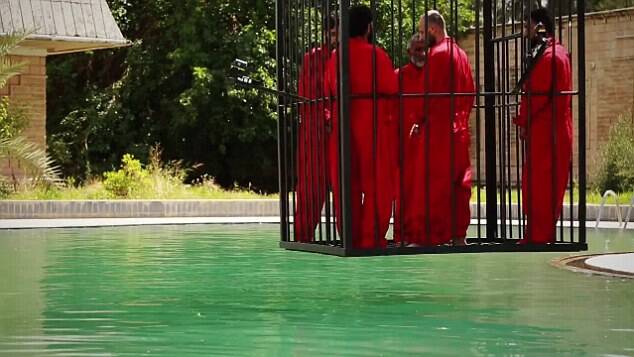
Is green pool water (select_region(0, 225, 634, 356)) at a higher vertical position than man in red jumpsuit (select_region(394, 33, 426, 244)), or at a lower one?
lower

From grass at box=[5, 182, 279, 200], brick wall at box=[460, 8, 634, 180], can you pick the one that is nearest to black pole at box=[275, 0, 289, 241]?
grass at box=[5, 182, 279, 200]

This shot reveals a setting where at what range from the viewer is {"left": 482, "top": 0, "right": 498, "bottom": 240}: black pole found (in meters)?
10.2

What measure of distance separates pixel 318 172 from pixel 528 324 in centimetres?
160

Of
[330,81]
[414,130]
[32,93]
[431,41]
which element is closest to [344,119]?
[330,81]

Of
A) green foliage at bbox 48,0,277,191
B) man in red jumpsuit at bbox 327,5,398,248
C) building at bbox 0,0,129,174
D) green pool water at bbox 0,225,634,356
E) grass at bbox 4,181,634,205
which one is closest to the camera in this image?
green pool water at bbox 0,225,634,356

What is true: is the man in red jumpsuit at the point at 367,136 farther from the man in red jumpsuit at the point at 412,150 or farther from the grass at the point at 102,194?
the grass at the point at 102,194

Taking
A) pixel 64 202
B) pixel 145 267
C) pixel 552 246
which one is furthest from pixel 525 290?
pixel 64 202

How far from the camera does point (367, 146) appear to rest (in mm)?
9102

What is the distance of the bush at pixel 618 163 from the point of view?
26.2 meters

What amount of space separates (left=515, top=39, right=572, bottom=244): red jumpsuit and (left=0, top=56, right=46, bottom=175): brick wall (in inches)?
777

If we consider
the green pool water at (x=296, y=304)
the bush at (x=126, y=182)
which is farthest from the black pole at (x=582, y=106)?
the bush at (x=126, y=182)

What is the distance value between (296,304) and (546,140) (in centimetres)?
227

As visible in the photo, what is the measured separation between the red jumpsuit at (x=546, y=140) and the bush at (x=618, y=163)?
1668 cm

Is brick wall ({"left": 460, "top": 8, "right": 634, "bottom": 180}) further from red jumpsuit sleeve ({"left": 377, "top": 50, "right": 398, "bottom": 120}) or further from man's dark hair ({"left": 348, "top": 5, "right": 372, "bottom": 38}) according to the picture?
red jumpsuit sleeve ({"left": 377, "top": 50, "right": 398, "bottom": 120})
